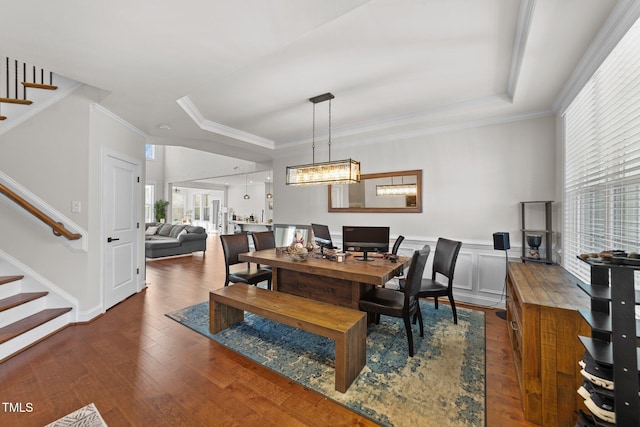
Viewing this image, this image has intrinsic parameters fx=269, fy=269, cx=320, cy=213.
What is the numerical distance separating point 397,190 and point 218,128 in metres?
3.14

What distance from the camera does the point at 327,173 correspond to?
135 inches

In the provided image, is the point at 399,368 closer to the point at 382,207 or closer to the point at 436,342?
the point at 436,342

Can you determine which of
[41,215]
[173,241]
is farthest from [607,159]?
[173,241]

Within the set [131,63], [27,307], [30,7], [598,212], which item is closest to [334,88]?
[131,63]

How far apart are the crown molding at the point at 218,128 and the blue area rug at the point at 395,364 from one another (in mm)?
2628

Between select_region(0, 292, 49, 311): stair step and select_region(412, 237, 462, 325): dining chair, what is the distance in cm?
408

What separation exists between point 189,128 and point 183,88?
1.46m

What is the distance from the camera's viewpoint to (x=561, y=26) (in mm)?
1805

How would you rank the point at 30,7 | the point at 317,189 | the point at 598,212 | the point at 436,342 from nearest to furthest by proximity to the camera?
the point at 30,7 < the point at 598,212 < the point at 436,342 < the point at 317,189

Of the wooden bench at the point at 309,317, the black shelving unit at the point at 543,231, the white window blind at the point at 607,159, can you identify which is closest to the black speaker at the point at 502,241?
the black shelving unit at the point at 543,231

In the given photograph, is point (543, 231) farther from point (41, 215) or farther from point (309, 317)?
point (41, 215)

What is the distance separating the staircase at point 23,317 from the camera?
8.00 feet

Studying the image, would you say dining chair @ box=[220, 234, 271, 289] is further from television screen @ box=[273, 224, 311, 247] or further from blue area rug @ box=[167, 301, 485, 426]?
television screen @ box=[273, 224, 311, 247]

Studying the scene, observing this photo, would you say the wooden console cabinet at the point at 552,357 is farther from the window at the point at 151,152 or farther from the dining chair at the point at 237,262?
the window at the point at 151,152
